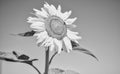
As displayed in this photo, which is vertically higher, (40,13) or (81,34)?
(81,34)

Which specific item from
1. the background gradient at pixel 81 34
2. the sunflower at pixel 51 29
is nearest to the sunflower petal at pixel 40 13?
the sunflower at pixel 51 29

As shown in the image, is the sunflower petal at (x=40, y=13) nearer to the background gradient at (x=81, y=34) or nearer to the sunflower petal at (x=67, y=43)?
the sunflower petal at (x=67, y=43)

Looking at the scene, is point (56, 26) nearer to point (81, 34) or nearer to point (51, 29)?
point (51, 29)

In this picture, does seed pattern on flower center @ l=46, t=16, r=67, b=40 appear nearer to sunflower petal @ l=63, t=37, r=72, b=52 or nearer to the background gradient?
sunflower petal @ l=63, t=37, r=72, b=52

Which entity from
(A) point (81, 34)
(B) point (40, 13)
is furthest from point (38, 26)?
(A) point (81, 34)

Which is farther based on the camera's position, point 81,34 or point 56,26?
point 81,34
